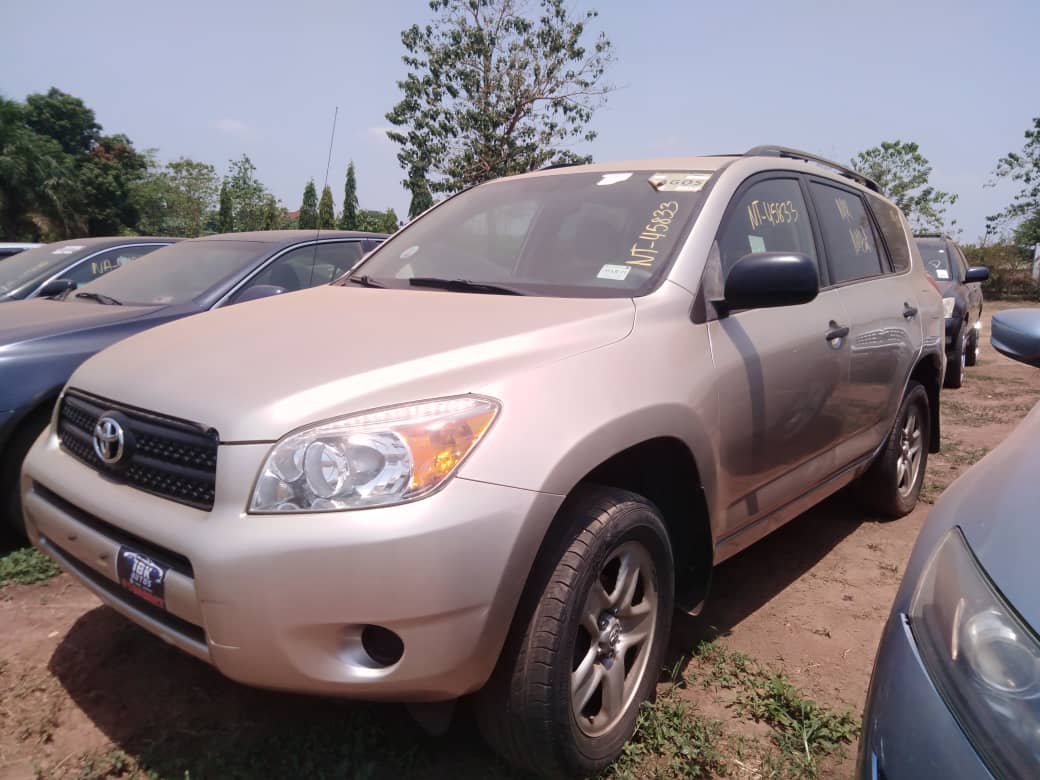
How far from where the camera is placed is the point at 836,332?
9.66ft

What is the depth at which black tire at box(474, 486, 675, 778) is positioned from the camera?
1.75 m

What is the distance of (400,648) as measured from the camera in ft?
5.31

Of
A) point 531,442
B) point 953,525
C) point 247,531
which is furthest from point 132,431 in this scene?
point 953,525

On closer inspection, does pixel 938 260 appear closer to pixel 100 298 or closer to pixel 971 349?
pixel 971 349

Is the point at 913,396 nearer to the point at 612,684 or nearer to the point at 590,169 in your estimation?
the point at 590,169

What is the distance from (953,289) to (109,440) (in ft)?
28.4

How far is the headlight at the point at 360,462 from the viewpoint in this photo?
1606mm

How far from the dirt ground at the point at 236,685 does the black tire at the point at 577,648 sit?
0.95 ft

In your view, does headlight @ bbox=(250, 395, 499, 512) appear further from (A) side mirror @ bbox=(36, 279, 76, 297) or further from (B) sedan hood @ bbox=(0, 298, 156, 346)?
(A) side mirror @ bbox=(36, 279, 76, 297)

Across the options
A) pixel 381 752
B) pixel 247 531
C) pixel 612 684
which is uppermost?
pixel 247 531

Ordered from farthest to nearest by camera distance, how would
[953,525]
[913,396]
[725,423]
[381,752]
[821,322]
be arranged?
[913,396]
[821,322]
[725,423]
[381,752]
[953,525]

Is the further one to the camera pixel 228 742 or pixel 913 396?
pixel 913 396

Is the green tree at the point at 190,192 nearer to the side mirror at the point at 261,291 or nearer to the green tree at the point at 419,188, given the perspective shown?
the green tree at the point at 419,188

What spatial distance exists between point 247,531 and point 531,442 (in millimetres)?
642
